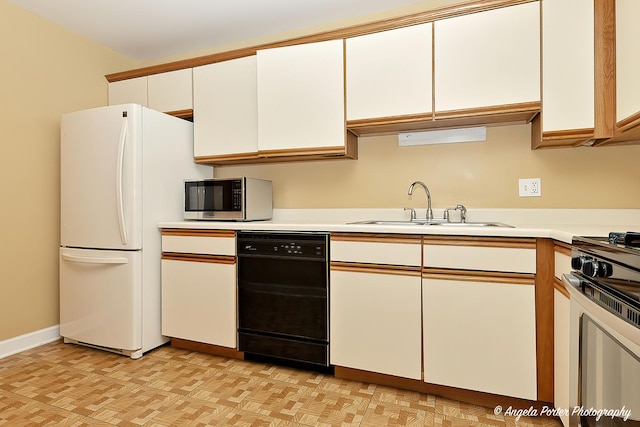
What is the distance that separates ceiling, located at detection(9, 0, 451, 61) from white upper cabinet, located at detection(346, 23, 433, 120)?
0.48 metres

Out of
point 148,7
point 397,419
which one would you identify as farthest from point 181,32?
point 397,419

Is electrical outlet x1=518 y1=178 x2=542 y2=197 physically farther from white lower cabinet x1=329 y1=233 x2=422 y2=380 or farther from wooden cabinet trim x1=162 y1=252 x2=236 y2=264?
wooden cabinet trim x1=162 y1=252 x2=236 y2=264

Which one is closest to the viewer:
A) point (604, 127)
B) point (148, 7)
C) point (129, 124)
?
point (604, 127)

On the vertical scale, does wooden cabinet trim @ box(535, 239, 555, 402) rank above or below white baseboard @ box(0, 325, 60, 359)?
above

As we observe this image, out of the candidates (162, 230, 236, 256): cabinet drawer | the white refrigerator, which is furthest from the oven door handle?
the white refrigerator

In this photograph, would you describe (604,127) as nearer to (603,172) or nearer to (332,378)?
(603,172)

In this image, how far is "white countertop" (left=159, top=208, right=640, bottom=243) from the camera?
169 cm

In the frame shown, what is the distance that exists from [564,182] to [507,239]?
0.77 metres

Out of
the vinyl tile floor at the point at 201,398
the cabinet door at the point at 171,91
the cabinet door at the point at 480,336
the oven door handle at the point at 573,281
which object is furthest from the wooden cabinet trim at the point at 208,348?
the oven door handle at the point at 573,281

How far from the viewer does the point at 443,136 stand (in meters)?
2.35

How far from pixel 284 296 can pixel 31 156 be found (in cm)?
210

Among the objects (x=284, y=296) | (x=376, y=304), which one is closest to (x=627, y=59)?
(x=376, y=304)

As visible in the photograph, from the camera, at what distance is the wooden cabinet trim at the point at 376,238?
1854mm

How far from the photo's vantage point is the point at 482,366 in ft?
5.65
